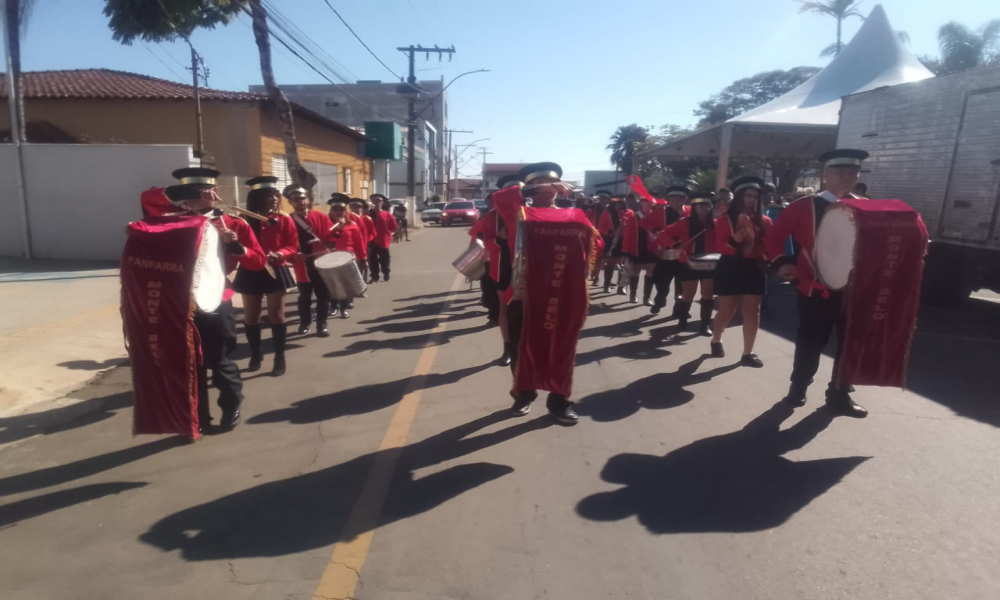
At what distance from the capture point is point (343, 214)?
874 cm

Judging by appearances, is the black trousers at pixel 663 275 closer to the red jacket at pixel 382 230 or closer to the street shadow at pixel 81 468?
the red jacket at pixel 382 230

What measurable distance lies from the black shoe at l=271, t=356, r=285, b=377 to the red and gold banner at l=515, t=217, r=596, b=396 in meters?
2.71

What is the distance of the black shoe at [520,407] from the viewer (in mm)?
5094

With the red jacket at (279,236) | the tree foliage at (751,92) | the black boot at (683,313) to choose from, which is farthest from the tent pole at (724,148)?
the tree foliage at (751,92)

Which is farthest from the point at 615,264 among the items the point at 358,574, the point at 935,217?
the point at 358,574

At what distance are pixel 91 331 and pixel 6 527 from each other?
16.0 feet

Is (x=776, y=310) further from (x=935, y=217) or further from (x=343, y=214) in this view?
(x=343, y=214)

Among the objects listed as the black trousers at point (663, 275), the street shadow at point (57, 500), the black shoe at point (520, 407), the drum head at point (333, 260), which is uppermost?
the drum head at point (333, 260)

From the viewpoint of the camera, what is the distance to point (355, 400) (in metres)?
5.58

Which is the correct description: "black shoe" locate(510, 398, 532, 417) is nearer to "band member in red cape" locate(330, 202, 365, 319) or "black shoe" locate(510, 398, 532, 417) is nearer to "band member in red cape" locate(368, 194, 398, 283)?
"band member in red cape" locate(330, 202, 365, 319)

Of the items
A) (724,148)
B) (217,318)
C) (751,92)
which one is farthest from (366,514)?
(751,92)

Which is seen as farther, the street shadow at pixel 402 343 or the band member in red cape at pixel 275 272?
the street shadow at pixel 402 343

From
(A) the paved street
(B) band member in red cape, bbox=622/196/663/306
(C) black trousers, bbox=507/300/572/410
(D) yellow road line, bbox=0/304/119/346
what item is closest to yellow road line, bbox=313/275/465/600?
(A) the paved street

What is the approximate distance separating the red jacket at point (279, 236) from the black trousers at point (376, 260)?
6.58 metres
